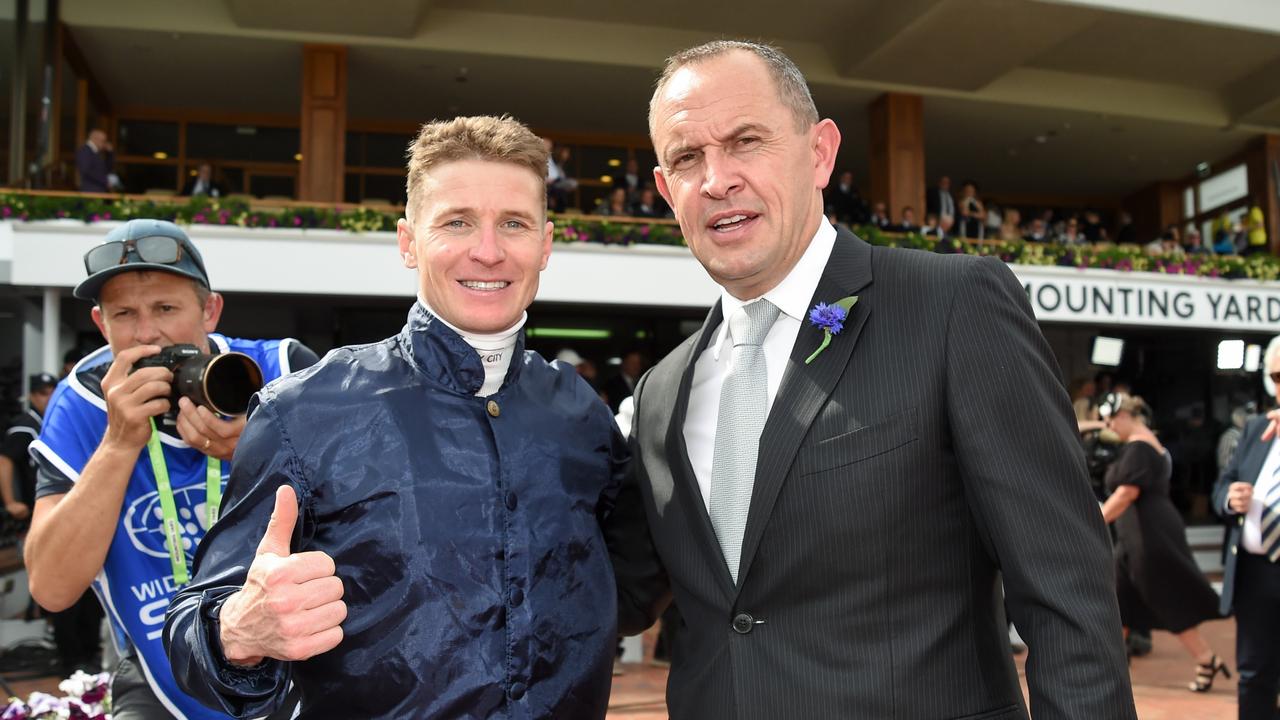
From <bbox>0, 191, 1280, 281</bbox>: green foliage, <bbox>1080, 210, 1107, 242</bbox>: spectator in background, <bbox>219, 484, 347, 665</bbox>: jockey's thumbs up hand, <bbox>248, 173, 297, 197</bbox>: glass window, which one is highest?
<bbox>248, 173, 297, 197</bbox>: glass window

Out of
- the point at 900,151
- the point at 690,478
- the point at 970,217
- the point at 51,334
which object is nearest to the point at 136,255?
the point at 690,478

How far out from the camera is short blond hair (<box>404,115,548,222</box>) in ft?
5.79

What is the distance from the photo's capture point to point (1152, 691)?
6.46 meters

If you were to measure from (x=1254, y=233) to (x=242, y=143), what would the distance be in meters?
18.9

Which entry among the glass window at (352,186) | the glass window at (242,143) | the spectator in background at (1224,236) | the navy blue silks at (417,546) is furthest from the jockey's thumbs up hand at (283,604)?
the spectator in background at (1224,236)

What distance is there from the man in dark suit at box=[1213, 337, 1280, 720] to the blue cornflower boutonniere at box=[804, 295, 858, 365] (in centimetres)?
381

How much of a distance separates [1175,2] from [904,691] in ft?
54.2

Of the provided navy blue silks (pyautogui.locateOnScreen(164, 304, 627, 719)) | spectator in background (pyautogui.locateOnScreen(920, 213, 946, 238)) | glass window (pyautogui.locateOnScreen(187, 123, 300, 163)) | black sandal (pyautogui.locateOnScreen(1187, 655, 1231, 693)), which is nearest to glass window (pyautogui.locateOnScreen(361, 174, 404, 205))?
glass window (pyautogui.locateOnScreen(187, 123, 300, 163))

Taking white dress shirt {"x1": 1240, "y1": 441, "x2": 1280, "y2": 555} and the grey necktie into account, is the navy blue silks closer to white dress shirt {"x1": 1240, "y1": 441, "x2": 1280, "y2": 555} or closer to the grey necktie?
the grey necktie

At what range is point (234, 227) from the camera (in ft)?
40.2

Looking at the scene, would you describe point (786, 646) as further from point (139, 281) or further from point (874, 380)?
point (139, 281)

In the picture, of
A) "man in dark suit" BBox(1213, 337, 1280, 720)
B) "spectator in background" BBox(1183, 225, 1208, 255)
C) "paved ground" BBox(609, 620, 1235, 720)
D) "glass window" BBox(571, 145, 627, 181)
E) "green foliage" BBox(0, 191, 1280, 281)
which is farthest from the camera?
"glass window" BBox(571, 145, 627, 181)

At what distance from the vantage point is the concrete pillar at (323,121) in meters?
15.4

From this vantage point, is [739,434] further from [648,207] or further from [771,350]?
[648,207]
